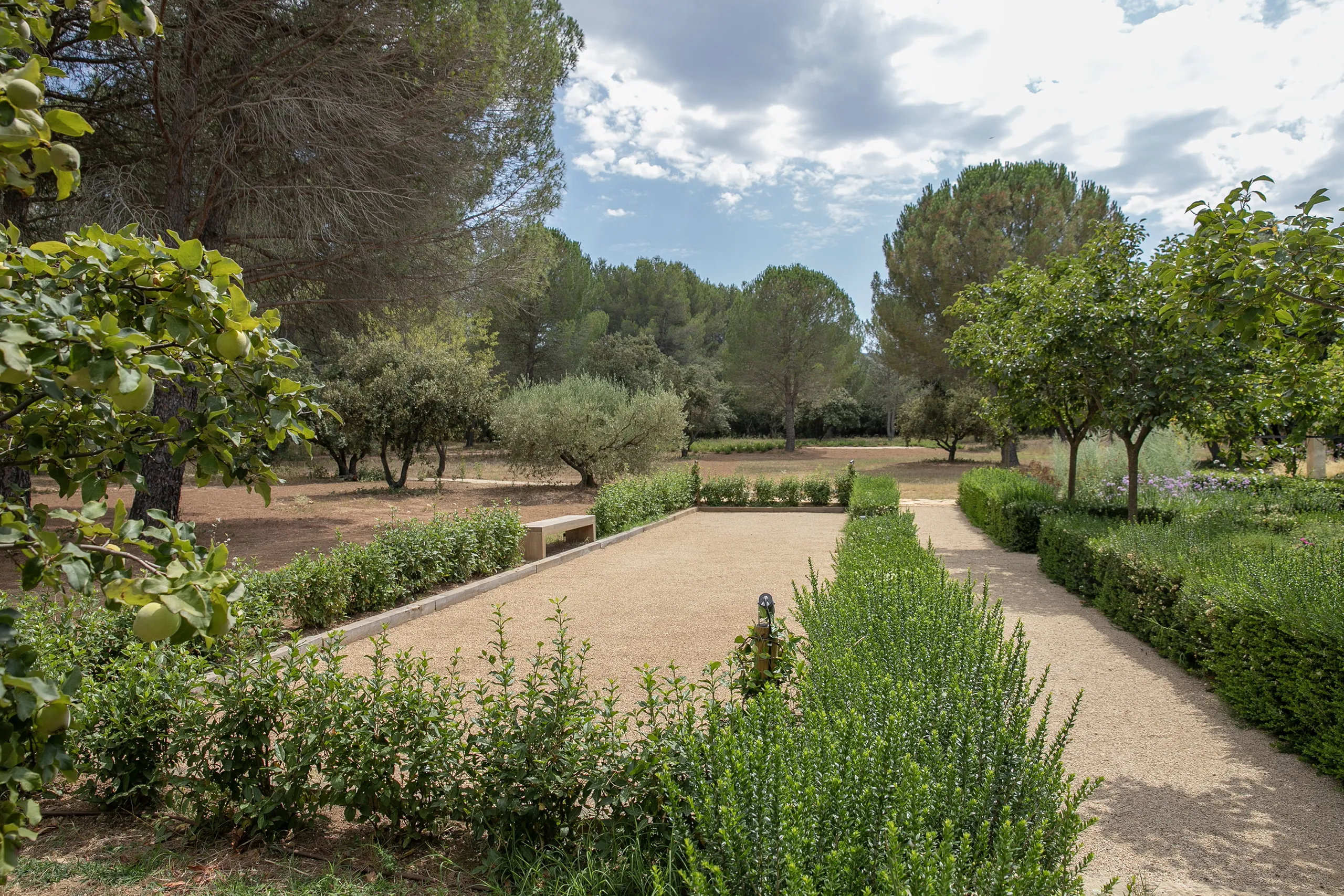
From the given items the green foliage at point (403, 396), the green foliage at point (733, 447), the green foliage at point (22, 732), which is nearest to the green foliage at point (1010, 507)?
the green foliage at point (22, 732)

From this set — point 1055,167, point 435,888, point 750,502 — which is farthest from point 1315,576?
point 1055,167

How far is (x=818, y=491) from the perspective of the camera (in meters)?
16.0

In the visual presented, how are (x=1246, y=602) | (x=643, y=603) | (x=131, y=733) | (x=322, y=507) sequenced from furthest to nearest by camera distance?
(x=322, y=507)
(x=643, y=603)
(x=1246, y=602)
(x=131, y=733)

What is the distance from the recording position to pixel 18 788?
1.02 m

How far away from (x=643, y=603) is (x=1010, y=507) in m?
5.91

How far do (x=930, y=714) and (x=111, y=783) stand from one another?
3242mm

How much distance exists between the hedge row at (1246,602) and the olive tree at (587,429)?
36.9 feet

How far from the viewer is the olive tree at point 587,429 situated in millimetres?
17219

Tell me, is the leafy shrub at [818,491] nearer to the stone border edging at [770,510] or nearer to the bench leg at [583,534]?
the stone border edging at [770,510]

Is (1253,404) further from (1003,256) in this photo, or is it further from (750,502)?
(1003,256)

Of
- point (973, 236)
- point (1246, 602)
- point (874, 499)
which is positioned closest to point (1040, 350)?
point (874, 499)

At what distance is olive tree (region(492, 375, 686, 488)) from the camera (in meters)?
17.2

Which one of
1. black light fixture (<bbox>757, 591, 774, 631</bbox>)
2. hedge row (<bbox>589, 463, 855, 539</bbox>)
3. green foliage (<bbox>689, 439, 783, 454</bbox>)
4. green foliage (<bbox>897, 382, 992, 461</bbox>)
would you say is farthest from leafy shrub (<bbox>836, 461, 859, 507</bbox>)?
green foliage (<bbox>689, 439, 783, 454</bbox>)

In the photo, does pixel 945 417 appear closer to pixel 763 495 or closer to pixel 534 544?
pixel 763 495
